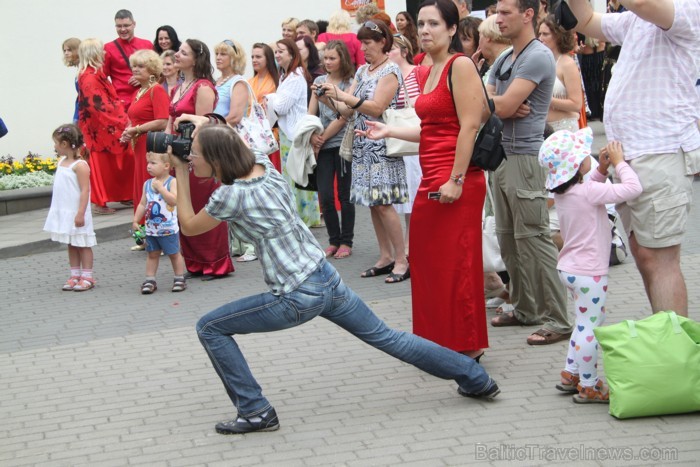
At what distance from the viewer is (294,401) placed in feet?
18.1

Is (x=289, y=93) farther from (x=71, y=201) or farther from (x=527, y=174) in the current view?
(x=527, y=174)

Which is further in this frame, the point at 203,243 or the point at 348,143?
the point at 203,243

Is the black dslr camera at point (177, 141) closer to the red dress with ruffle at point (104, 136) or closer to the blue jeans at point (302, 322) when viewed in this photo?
the blue jeans at point (302, 322)

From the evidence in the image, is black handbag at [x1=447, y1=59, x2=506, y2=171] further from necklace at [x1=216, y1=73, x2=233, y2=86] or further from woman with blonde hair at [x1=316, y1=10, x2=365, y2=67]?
woman with blonde hair at [x1=316, y1=10, x2=365, y2=67]

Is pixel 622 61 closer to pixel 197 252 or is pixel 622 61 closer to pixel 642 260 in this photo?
pixel 642 260

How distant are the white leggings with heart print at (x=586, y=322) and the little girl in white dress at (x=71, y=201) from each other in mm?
4794

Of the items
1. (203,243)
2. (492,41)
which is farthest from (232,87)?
(492,41)

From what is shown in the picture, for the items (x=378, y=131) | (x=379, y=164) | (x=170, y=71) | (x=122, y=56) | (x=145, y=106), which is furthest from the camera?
(x=122, y=56)

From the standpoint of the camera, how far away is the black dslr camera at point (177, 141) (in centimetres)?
498

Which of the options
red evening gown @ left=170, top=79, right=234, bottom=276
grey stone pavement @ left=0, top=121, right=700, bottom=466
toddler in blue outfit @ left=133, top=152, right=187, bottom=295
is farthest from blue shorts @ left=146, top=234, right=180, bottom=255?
grey stone pavement @ left=0, top=121, right=700, bottom=466

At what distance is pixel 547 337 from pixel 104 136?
7.32 metres

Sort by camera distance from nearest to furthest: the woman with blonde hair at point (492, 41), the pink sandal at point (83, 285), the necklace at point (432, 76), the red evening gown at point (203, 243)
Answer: the necklace at point (432, 76) → the woman with blonde hair at point (492, 41) → the pink sandal at point (83, 285) → the red evening gown at point (203, 243)

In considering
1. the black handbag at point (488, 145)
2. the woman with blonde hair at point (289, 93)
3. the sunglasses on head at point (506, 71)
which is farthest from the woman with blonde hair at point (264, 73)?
the black handbag at point (488, 145)

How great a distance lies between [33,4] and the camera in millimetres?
15055
